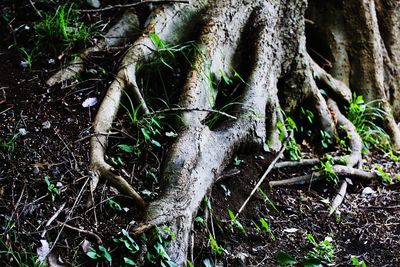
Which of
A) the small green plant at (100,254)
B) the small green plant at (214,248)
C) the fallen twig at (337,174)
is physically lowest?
the fallen twig at (337,174)

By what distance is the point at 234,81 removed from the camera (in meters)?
4.22

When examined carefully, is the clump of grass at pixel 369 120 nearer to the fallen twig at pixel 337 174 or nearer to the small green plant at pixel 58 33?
the fallen twig at pixel 337 174

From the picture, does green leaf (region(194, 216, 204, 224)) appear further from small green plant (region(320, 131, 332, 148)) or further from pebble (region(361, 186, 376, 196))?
small green plant (region(320, 131, 332, 148))

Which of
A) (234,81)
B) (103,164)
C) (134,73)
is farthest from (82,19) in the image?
(103,164)

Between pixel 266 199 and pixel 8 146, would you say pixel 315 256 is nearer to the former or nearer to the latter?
pixel 266 199

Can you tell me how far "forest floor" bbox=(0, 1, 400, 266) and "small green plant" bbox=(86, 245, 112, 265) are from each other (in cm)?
2

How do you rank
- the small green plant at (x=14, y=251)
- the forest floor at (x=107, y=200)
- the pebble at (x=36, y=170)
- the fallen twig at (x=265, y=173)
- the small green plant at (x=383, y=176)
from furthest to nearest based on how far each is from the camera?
1. the small green plant at (x=383, y=176)
2. the fallen twig at (x=265, y=173)
3. the pebble at (x=36, y=170)
4. the forest floor at (x=107, y=200)
5. the small green plant at (x=14, y=251)

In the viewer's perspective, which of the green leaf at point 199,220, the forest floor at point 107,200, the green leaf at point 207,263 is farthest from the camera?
the green leaf at point 199,220

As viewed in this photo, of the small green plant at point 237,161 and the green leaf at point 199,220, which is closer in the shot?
the green leaf at point 199,220

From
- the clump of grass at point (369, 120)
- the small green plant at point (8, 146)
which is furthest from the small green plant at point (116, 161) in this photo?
the clump of grass at point (369, 120)

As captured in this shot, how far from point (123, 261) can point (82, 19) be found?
225cm

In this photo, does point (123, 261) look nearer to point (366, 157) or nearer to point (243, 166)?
point (243, 166)

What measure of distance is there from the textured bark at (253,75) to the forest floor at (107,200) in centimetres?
12

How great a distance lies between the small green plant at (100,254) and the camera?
257cm
